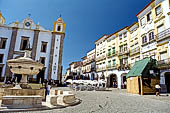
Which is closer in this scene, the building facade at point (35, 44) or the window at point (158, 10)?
the window at point (158, 10)

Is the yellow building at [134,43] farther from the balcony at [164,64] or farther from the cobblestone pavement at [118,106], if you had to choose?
the cobblestone pavement at [118,106]

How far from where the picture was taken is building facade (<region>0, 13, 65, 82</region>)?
26188mm

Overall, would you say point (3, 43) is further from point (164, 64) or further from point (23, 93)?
point (164, 64)

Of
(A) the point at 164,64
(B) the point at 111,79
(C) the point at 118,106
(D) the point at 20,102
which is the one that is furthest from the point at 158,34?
(D) the point at 20,102

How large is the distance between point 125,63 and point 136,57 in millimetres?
3217

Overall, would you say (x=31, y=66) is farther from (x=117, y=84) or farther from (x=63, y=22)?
(x=63, y=22)

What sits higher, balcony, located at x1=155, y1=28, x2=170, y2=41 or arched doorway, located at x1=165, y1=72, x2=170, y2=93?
balcony, located at x1=155, y1=28, x2=170, y2=41

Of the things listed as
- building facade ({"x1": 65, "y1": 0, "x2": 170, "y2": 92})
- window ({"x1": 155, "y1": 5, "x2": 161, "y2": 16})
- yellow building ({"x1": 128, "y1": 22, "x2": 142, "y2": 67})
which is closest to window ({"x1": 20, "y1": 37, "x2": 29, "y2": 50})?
building facade ({"x1": 65, "y1": 0, "x2": 170, "y2": 92})

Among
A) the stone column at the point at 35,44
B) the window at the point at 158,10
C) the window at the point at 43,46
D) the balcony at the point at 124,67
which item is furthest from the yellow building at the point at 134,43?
the stone column at the point at 35,44

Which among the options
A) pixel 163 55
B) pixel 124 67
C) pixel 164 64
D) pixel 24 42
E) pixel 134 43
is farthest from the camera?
pixel 24 42

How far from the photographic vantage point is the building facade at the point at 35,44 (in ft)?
85.9

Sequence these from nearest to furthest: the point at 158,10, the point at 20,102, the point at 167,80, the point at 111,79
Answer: the point at 20,102
the point at 167,80
the point at 158,10
the point at 111,79

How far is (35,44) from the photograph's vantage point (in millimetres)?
27406

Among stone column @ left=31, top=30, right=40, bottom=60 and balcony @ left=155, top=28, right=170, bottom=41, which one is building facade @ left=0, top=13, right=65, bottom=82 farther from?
balcony @ left=155, top=28, right=170, bottom=41
